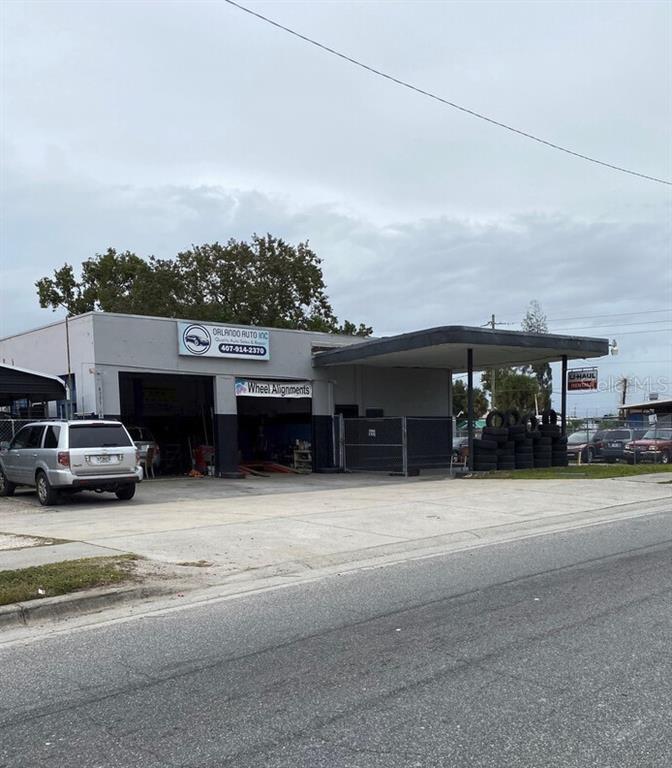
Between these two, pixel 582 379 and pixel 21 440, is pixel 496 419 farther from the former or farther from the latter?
pixel 21 440

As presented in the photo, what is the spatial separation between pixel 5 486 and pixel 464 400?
61.4 m

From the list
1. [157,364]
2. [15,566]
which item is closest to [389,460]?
[157,364]

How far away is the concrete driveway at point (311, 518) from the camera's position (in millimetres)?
9898

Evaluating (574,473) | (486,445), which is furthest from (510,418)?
(574,473)

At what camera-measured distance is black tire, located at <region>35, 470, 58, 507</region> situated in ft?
51.8

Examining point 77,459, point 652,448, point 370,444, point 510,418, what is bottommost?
point 652,448

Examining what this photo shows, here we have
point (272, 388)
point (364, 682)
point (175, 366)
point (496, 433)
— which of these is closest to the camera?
point (364, 682)

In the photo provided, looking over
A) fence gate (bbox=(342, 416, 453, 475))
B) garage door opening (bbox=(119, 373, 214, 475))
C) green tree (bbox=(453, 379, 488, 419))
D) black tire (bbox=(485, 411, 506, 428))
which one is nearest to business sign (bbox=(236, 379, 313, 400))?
fence gate (bbox=(342, 416, 453, 475))

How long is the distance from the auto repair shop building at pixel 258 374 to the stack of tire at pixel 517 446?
7.24ft

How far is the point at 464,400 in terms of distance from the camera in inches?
2990

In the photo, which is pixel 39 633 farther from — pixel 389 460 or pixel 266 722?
pixel 389 460

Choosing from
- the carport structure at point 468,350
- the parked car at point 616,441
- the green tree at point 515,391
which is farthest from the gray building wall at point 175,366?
the green tree at point 515,391

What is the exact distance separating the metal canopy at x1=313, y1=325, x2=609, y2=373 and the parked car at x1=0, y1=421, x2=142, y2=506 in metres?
9.84

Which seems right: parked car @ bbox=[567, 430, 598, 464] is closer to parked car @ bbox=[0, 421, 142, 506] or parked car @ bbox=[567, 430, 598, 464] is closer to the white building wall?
the white building wall
